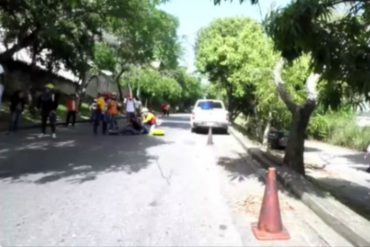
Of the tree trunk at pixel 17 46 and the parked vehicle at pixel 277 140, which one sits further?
the tree trunk at pixel 17 46

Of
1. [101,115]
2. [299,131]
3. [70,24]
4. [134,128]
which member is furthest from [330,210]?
[70,24]

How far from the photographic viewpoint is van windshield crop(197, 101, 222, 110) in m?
29.3

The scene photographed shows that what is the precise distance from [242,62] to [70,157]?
14.4 meters

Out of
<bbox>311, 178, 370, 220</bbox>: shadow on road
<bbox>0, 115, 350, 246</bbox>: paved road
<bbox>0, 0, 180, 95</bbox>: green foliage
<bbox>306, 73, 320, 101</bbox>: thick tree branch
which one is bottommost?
<bbox>311, 178, 370, 220</bbox>: shadow on road

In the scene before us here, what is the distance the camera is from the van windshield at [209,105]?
29328 mm

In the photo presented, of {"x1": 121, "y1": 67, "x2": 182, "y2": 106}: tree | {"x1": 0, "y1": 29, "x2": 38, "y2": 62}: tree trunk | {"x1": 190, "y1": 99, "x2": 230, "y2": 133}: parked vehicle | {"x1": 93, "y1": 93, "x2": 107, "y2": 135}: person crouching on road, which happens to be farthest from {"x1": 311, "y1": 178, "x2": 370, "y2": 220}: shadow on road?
{"x1": 121, "y1": 67, "x2": 182, "y2": 106}: tree

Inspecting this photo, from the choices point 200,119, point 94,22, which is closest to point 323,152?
point 200,119

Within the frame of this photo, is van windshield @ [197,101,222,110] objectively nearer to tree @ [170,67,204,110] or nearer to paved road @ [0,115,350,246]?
paved road @ [0,115,350,246]

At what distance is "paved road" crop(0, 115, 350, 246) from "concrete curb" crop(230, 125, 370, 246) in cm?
13

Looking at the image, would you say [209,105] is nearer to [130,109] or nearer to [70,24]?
[130,109]

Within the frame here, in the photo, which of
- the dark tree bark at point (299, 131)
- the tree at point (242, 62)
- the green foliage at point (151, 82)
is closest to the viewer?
the dark tree bark at point (299, 131)

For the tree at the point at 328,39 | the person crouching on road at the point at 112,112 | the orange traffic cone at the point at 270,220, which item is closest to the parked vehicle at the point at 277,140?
the person crouching on road at the point at 112,112

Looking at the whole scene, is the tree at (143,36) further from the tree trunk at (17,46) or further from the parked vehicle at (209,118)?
the parked vehicle at (209,118)

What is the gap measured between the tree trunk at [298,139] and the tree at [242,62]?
65.7 inches
